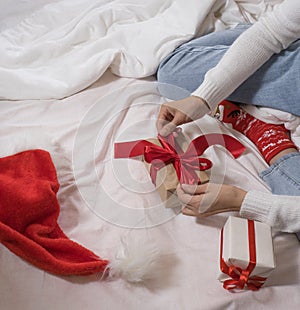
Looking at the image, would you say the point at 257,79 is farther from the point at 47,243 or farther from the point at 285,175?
the point at 47,243

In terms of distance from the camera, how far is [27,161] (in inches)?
33.0

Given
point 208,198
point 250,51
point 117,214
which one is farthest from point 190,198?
point 250,51

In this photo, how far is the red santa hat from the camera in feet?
2.38

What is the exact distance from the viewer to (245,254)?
0.72m

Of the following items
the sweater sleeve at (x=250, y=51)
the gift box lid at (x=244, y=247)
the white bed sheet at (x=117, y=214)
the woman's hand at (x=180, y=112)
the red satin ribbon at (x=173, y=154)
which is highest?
the sweater sleeve at (x=250, y=51)

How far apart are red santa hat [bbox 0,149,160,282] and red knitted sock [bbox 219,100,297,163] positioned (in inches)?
14.6

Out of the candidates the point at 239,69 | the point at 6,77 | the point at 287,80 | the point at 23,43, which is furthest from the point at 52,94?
the point at 287,80

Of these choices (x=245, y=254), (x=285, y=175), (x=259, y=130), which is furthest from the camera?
(x=259, y=130)

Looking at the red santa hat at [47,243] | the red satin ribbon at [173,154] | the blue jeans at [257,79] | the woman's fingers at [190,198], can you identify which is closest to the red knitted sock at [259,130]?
the blue jeans at [257,79]

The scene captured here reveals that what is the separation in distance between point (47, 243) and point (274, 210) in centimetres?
40

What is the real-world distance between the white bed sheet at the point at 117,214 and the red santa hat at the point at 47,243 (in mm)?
18

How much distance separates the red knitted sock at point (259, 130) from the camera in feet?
3.23

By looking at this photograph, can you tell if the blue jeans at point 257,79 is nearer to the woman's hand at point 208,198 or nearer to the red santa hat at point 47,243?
the woman's hand at point 208,198

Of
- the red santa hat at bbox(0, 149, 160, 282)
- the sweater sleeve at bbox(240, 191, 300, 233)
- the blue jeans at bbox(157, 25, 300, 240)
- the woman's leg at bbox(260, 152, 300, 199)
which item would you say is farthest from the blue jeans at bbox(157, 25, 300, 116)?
the red santa hat at bbox(0, 149, 160, 282)
